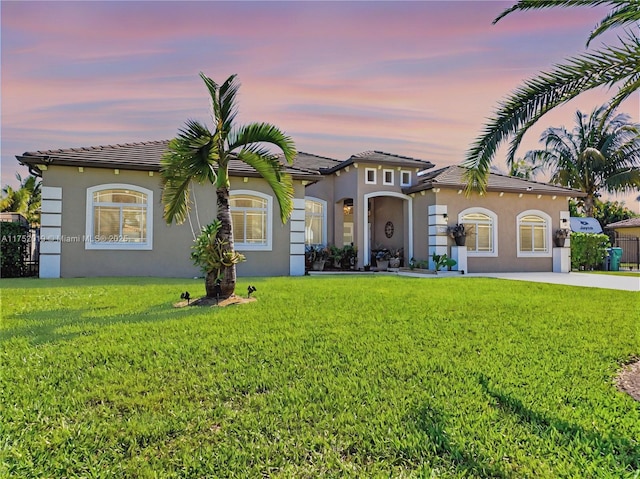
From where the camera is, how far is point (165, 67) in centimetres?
1221

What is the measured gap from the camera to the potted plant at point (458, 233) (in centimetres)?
1777

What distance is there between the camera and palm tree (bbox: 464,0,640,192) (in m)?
5.31

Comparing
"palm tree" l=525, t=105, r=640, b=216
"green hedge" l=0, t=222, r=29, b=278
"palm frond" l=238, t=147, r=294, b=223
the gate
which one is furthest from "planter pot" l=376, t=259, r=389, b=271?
"palm tree" l=525, t=105, r=640, b=216

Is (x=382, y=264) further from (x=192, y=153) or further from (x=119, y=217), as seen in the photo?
(x=192, y=153)

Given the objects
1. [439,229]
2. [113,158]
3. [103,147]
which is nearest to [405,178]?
[439,229]

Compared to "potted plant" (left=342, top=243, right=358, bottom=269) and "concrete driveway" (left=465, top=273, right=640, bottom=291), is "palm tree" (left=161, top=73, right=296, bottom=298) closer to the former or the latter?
"potted plant" (left=342, top=243, right=358, bottom=269)

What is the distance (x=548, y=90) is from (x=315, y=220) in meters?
14.6

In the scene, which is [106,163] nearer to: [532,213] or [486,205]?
[486,205]

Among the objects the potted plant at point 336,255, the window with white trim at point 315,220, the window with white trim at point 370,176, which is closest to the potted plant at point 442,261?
the potted plant at point 336,255

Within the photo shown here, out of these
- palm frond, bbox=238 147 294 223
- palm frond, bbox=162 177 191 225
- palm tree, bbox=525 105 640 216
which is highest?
palm tree, bbox=525 105 640 216

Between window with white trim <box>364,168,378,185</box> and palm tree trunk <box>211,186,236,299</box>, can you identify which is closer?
palm tree trunk <box>211,186,236,299</box>

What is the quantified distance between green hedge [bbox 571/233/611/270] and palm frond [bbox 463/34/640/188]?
18715mm

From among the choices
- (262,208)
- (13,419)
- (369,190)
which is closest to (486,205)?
(369,190)

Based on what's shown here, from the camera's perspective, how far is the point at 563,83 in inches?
225
